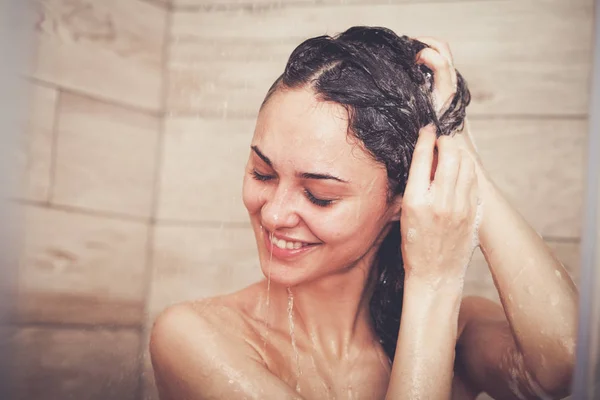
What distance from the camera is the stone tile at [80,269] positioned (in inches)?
68.7

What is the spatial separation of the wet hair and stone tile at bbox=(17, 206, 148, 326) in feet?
2.70

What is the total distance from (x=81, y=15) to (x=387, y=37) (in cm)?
94

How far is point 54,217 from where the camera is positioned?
181 cm

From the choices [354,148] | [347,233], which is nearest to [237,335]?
[347,233]

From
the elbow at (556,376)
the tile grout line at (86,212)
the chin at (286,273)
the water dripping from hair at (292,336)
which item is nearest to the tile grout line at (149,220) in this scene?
the tile grout line at (86,212)

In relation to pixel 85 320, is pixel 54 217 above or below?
above

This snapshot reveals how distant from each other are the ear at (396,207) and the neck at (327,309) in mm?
118

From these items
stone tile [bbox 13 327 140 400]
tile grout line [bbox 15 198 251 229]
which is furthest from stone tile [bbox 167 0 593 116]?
stone tile [bbox 13 327 140 400]

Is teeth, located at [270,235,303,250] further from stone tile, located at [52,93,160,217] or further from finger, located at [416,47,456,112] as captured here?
stone tile, located at [52,93,160,217]

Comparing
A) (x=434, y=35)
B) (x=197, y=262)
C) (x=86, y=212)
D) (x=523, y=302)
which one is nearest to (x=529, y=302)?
(x=523, y=302)

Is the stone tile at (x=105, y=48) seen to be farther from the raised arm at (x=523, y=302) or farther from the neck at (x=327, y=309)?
the raised arm at (x=523, y=302)

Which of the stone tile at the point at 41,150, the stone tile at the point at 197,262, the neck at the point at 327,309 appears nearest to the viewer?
the neck at the point at 327,309

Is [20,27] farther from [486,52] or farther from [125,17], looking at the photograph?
[486,52]

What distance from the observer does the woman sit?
1.23 meters
